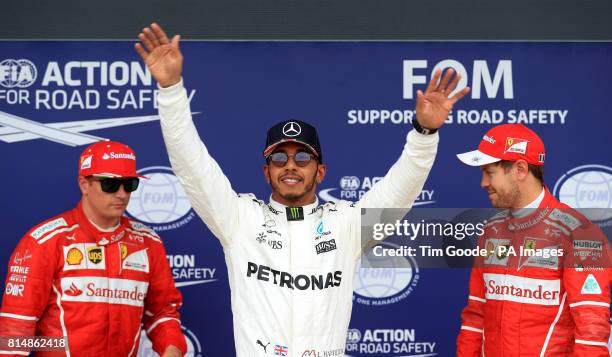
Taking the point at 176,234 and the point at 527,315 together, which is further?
the point at 176,234

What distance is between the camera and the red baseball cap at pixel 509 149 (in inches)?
121

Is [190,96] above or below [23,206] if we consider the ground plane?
above

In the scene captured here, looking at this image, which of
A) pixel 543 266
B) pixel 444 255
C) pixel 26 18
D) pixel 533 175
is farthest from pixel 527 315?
pixel 26 18

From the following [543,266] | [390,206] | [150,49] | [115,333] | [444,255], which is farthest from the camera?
[444,255]

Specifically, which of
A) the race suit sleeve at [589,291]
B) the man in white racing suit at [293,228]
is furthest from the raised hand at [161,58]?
the race suit sleeve at [589,291]

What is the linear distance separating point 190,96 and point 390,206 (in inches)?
58.9

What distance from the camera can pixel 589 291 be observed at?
282 centimetres

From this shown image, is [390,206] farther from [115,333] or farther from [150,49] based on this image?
[115,333]

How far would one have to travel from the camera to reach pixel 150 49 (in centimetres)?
253

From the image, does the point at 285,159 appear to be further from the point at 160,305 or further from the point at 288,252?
the point at 160,305

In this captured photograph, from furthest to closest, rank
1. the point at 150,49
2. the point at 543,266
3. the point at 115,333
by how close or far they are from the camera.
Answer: the point at 115,333 < the point at 543,266 < the point at 150,49

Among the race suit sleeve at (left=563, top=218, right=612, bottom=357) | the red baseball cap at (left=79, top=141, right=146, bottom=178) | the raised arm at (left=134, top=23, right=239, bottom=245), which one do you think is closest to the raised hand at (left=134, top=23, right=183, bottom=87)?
the raised arm at (left=134, top=23, right=239, bottom=245)

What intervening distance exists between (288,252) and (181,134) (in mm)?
513

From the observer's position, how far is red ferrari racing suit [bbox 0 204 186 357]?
3.14 metres
